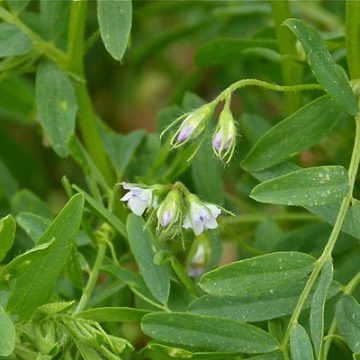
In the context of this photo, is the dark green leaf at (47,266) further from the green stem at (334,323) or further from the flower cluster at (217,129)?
the green stem at (334,323)

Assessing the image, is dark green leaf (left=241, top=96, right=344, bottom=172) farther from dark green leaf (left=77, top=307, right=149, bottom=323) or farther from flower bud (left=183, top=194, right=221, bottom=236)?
dark green leaf (left=77, top=307, right=149, bottom=323)

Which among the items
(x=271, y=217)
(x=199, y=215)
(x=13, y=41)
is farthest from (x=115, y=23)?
(x=271, y=217)

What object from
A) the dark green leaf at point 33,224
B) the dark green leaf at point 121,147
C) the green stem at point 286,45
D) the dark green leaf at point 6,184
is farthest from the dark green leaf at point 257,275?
the dark green leaf at point 6,184

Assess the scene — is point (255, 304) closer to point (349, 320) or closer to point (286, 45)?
point (349, 320)

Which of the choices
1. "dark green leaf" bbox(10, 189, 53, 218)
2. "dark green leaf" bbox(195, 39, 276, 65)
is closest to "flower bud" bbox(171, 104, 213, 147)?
"dark green leaf" bbox(195, 39, 276, 65)

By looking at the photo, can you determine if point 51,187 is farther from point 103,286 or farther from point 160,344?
point 160,344

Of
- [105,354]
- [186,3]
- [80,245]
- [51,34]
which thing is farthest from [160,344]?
[186,3]

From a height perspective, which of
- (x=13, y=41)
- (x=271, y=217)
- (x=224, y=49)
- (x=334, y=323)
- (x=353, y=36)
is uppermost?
(x=13, y=41)
